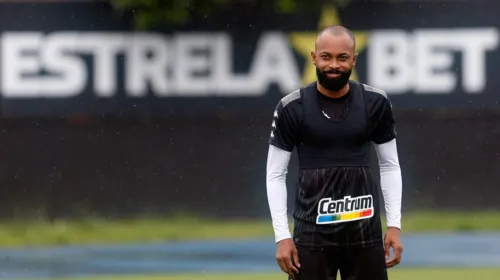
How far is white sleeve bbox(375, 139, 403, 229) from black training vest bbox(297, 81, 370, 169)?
0.14 m

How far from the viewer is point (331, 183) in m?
5.96

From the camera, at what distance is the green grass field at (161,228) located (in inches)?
601

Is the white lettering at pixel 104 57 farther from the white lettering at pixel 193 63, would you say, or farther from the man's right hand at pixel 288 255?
the man's right hand at pixel 288 255

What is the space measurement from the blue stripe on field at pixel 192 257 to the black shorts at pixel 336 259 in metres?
6.43

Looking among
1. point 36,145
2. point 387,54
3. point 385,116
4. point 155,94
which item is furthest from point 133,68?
point 385,116

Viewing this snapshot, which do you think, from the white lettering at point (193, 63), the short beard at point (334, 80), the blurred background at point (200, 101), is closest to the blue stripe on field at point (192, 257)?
the blurred background at point (200, 101)

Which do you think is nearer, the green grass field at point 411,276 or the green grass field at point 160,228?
the green grass field at point 411,276

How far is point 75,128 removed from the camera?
1605cm

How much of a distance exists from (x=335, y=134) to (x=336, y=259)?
618mm

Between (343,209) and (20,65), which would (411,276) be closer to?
(343,209)

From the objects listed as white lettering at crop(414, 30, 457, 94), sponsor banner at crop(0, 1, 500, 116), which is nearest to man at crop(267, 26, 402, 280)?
sponsor banner at crop(0, 1, 500, 116)

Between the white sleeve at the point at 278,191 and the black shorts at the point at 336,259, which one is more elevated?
the white sleeve at the point at 278,191

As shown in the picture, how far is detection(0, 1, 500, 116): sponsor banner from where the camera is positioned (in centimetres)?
1602

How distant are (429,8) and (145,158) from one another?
423 cm
